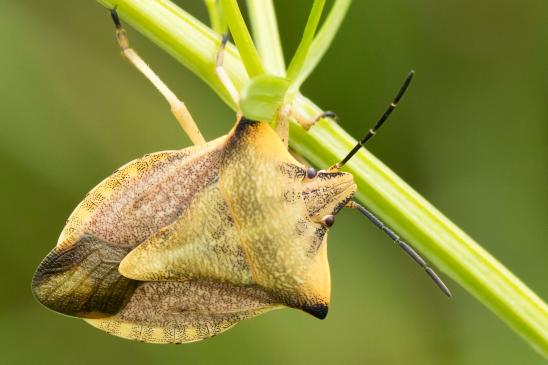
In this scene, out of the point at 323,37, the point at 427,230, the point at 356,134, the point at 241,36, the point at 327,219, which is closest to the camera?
the point at 241,36

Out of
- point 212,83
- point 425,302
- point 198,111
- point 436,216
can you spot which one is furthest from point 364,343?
point 212,83

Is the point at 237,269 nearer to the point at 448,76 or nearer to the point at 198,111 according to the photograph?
the point at 198,111

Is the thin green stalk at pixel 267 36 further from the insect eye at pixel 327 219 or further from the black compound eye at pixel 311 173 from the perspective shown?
the insect eye at pixel 327 219

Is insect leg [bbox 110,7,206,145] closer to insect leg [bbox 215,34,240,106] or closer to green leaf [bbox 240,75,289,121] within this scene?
insect leg [bbox 215,34,240,106]

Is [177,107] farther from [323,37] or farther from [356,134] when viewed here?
[356,134]

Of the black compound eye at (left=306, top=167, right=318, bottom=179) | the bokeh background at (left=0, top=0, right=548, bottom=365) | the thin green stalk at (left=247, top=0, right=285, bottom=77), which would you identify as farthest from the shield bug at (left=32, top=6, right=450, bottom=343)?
the bokeh background at (left=0, top=0, right=548, bottom=365)

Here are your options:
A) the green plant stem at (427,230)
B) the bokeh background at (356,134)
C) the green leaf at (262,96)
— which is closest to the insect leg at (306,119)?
the green plant stem at (427,230)

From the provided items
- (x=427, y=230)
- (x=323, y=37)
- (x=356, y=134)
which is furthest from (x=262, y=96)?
(x=356, y=134)
